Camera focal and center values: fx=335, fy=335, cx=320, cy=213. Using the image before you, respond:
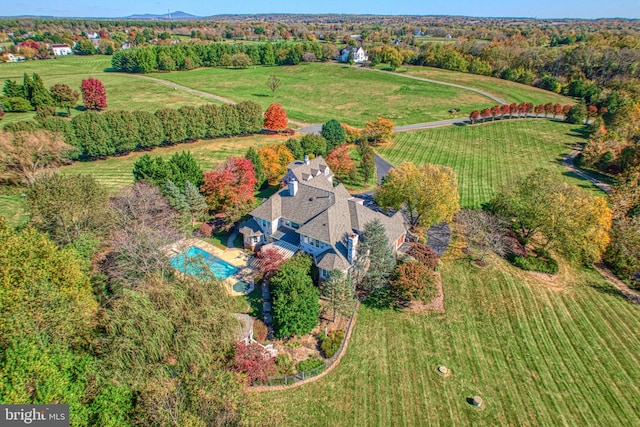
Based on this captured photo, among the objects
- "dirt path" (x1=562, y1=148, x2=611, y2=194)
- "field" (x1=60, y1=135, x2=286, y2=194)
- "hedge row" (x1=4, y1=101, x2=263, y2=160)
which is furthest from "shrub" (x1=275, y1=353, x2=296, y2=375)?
"dirt path" (x1=562, y1=148, x2=611, y2=194)

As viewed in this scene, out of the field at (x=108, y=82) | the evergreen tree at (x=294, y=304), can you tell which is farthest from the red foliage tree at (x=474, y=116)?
the field at (x=108, y=82)

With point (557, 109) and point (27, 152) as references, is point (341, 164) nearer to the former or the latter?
point (27, 152)

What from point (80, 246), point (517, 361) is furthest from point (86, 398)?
point (517, 361)

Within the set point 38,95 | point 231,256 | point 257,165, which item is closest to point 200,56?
point 38,95

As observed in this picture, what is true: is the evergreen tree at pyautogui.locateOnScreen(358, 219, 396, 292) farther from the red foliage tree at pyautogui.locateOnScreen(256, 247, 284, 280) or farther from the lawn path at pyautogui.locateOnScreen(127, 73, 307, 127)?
Result: the lawn path at pyautogui.locateOnScreen(127, 73, 307, 127)

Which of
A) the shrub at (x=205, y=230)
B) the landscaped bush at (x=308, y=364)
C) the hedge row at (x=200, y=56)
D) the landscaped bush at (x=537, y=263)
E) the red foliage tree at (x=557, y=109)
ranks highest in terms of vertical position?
the hedge row at (x=200, y=56)

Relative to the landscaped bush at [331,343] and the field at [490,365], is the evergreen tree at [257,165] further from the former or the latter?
the landscaped bush at [331,343]
